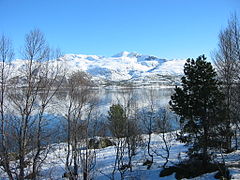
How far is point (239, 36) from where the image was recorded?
492 inches

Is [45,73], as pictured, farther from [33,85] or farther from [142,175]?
[142,175]

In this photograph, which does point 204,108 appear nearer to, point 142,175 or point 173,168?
point 173,168

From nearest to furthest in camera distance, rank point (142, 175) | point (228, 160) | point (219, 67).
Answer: point (228, 160)
point (142, 175)
point (219, 67)

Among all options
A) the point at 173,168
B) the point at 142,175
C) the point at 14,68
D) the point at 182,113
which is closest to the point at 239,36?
the point at 182,113

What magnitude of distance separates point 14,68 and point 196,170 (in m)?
12.7

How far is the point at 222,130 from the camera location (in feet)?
40.9

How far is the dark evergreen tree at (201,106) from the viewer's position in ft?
40.3

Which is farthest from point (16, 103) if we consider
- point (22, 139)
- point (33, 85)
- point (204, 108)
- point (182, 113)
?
point (204, 108)

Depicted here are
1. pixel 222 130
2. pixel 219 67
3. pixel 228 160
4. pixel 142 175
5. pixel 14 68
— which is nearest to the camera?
pixel 14 68

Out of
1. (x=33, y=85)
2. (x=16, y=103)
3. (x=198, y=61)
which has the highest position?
(x=198, y=61)

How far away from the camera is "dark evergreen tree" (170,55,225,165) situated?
12281 mm

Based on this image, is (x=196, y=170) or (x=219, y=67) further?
(x=219, y=67)

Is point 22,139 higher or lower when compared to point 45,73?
lower

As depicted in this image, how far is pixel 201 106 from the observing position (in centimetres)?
1257
